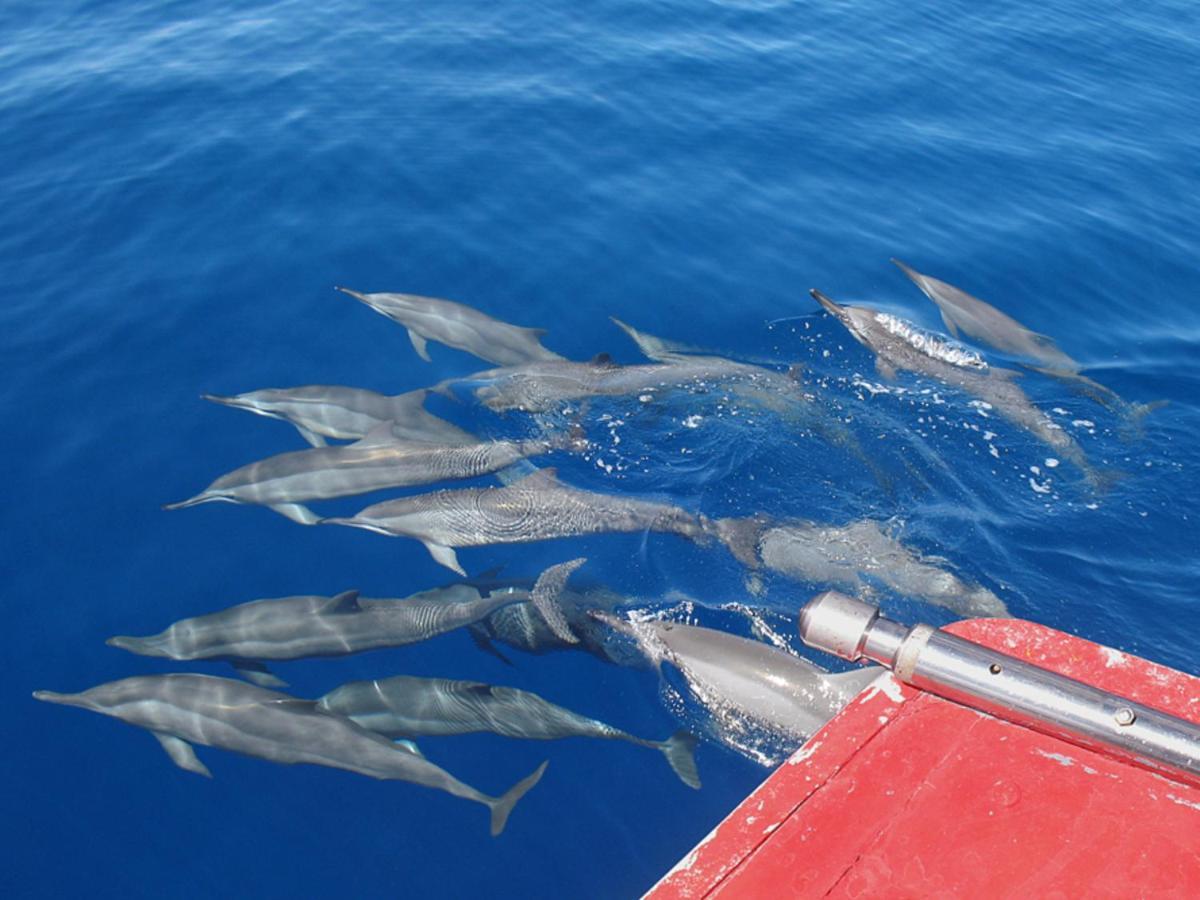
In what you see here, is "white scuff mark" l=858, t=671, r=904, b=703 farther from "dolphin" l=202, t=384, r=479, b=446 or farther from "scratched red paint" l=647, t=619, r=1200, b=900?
"dolphin" l=202, t=384, r=479, b=446

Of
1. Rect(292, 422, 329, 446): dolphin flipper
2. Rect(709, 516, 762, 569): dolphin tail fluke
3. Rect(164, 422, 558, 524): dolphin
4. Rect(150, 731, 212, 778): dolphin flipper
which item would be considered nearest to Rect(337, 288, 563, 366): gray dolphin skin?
Rect(164, 422, 558, 524): dolphin

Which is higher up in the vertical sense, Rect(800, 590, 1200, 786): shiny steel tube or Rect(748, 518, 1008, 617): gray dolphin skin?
Rect(800, 590, 1200, 786): shiny steel tube

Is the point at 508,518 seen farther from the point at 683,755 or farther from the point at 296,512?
the point at 683,755

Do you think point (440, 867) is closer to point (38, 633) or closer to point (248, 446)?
point (38, 633)

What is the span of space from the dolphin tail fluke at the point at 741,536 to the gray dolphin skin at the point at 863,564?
0.05m

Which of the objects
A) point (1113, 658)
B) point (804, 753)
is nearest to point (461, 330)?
point (804, 753)

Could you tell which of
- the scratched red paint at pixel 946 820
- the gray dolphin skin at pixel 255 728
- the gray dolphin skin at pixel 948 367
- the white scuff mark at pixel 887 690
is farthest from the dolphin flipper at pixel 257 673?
the gray dolphin skin at pixel 948 367

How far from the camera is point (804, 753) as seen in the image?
3.70 m

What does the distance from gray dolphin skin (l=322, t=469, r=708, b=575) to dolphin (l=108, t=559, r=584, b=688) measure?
923 mm

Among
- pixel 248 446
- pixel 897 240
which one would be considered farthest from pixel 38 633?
pixel 897 240

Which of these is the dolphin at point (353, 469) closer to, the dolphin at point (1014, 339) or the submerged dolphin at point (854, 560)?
the submerged dolphin at point (854, 560)

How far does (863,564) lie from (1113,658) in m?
3.73

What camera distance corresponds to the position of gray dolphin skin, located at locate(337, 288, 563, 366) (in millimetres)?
10188

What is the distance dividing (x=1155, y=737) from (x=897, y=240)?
10268mm
